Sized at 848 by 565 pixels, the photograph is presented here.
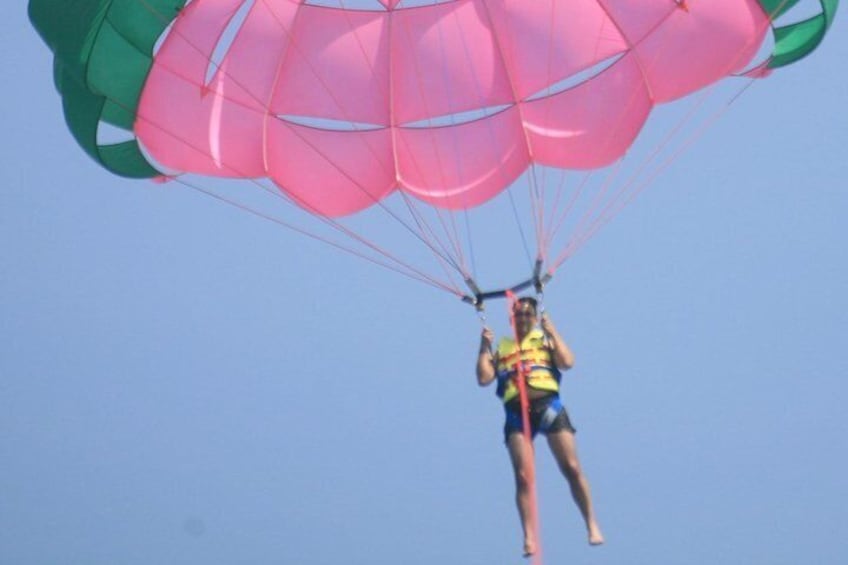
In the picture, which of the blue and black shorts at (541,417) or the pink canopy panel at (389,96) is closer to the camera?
the blue and black shorts at (541,417)

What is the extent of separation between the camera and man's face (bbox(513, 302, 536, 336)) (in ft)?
30.7

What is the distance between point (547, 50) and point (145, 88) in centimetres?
310

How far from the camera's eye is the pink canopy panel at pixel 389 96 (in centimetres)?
1105

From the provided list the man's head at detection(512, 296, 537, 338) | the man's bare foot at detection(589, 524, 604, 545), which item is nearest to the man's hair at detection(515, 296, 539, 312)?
the man's head at detection(512, 296, 537, 338)

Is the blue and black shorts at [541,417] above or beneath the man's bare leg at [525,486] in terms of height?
above

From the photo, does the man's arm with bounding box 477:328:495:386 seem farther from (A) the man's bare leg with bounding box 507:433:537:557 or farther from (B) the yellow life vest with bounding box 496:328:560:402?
(A) the man's bare leg with bounding box 507:433:537:557

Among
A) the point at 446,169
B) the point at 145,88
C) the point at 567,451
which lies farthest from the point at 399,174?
the point at 567,451

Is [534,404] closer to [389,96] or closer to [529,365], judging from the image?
[529,365]

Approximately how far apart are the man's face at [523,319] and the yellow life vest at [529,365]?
1.6 inches

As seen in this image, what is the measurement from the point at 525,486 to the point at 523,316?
1085 millimetres

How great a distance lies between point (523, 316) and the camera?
9.36 meters

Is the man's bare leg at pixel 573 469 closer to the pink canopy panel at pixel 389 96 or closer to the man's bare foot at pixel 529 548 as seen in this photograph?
the man's bare foot at pixel 529 548

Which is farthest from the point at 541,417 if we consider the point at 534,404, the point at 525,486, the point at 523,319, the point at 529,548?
the point at 529,548

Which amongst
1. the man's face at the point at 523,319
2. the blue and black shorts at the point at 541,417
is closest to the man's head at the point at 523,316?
the man's face at the point at 523,319
